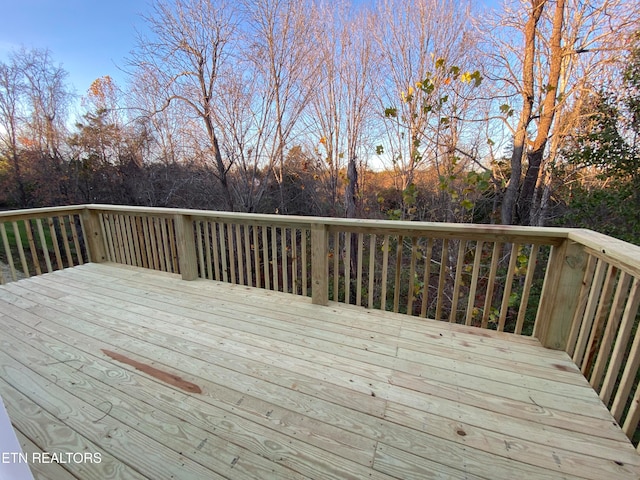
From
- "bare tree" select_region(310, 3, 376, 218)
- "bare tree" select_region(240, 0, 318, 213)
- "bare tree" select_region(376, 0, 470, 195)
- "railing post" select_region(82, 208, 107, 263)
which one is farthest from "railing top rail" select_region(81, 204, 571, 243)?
"bare tree" select_region(240, 0, 318, 213)

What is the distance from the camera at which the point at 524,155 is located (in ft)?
15.6

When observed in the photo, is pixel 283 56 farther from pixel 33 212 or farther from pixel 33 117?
pixel 33 117

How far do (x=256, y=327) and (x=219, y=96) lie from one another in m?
4.58

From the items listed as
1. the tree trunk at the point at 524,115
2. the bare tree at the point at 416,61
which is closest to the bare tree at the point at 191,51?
the bare tree at the point at 416,61

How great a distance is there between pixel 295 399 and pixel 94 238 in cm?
396

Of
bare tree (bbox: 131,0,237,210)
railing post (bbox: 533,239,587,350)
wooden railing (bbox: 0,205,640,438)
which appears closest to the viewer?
wooden railing (bbox: 0,205,640,438)

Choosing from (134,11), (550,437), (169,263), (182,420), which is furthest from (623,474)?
(134,11)

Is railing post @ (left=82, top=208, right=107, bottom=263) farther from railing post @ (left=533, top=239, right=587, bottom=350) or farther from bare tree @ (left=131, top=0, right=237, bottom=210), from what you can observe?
railing post @ (left=533, top=239, right=587, bottom=350)

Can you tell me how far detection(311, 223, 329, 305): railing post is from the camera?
2508mm

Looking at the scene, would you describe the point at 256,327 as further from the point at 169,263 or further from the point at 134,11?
the point at 134,11

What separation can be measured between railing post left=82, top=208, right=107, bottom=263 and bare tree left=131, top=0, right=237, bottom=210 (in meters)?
2.49

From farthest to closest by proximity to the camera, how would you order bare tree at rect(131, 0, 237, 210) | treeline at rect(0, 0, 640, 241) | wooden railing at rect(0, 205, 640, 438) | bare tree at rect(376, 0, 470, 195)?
bare tree at rect(131, 0, 237, 210) → bare tree at rect(376, 0, 470, 195) → treeline at rect(0, 0, 640, 241) → wooden railing at rect(0, 205, 640, 438)

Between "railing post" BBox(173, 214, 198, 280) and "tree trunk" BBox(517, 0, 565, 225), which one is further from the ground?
"tree trunk" BBox(517, 0, 565, 225)

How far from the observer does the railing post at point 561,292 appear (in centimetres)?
180
